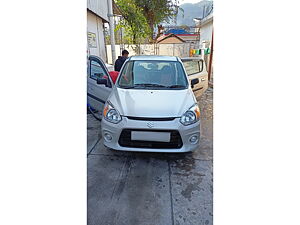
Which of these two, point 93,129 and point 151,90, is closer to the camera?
point 151,90

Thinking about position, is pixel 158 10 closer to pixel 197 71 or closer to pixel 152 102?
pixel 197 71

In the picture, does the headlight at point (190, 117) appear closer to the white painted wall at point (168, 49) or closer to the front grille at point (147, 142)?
the front grille at point (147, 142)

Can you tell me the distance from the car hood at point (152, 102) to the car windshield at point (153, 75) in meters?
0.19

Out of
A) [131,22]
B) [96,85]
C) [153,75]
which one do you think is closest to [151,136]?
[153,75]

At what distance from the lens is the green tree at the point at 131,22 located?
1013 cm

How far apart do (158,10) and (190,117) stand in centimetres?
1413

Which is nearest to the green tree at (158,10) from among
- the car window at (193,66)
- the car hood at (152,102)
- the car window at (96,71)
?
the car window at (193,66)

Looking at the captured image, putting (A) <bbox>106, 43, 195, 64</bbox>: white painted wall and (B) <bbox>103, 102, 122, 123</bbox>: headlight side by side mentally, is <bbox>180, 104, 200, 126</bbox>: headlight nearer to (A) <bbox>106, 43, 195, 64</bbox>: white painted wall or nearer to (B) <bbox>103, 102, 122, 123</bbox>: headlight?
(B) <bbox>103, 102, 122, 123</bbox>: headlight
